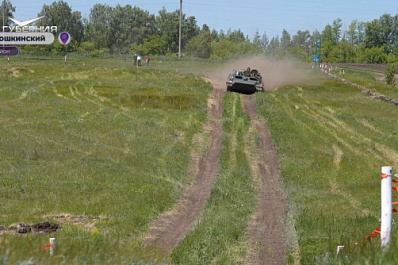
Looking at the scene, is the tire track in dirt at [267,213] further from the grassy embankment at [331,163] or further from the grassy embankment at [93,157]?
the grassy embankment at [93,157]

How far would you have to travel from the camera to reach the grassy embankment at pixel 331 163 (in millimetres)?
13298

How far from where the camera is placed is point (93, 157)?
27156 millimetres

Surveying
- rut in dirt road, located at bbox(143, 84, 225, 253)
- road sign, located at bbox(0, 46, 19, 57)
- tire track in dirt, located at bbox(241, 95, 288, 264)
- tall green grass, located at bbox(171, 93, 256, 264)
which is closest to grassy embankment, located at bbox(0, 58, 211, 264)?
rut in dirt road, located at bbox(143, 84, 225, 253)

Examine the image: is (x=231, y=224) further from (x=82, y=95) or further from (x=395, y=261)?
(x=82, y=95)

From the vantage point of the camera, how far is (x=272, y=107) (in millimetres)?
42406

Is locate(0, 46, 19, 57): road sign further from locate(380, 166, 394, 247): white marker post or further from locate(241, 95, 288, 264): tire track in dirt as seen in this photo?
locate(380, 166, 394, 247): white marker post

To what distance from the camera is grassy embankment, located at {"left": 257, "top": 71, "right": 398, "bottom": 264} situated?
13.3 metres

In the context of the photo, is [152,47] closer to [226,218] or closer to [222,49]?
[222,49]

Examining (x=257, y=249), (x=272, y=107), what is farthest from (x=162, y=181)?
(x=272, y=107)

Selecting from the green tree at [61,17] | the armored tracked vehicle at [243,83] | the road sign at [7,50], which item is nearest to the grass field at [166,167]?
the armored tracked vehicle at [243,83]

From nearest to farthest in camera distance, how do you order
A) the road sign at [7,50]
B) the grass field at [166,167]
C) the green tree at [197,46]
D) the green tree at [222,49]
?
the grass field at [166,167] < the road sign at [7,50] < the green tree at [197,46] < the green tree at [222,49]

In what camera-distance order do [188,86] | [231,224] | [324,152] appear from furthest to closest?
[188,86] < [324,152] < [231,224]

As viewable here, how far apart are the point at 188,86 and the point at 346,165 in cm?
2689

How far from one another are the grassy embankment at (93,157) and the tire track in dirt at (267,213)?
314 cm
